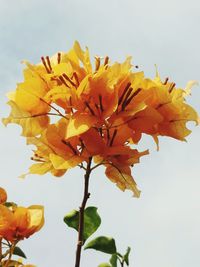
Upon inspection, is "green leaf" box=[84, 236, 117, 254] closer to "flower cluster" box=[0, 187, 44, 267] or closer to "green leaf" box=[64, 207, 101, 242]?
"green leaf" box=[64, 207, 101, 242]

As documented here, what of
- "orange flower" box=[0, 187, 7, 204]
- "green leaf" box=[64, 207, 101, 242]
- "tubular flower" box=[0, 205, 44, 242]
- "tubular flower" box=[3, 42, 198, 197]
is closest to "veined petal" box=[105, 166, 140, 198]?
"tubular flower" box=[3, 42, 198, 197]

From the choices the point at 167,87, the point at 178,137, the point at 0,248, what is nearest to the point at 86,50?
the point at 167,87

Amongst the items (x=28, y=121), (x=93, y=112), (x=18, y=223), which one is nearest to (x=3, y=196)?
(x=18, y=223)

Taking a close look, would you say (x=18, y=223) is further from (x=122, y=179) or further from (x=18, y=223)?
(x=122, y=179)

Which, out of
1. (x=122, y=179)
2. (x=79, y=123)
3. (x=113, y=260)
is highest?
(x=79, y=123)

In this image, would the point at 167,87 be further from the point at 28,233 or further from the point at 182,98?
the point at 28,233

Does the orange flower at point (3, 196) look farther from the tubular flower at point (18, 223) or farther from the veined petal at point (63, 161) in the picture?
the veined petal at point (63, 161)
